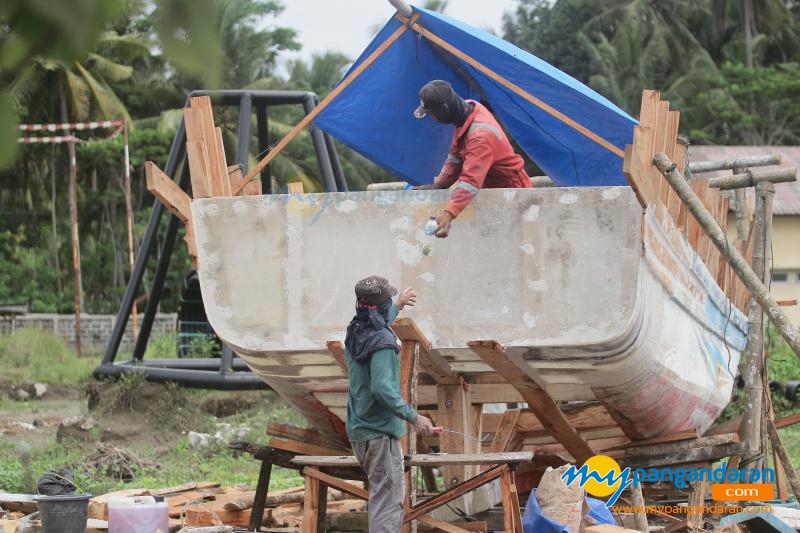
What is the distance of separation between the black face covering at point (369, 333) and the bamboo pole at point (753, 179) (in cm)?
350

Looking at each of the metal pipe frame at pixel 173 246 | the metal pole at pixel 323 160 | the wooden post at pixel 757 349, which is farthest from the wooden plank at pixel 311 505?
the metal pole at pixel 323 160

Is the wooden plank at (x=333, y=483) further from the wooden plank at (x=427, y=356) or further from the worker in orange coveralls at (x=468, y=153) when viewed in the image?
the worker in orange coveralls at (x=468, y=153)

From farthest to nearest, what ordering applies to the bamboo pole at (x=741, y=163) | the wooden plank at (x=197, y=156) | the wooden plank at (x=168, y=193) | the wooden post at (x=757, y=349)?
the bamboo pole at (x=741, y=163) → the wooden post at (x=757, y=349) → the wooden plank at (x=197, y=156) → the wooden plank at (x=168, y=193)

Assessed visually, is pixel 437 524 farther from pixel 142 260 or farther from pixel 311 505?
pixel 142 260

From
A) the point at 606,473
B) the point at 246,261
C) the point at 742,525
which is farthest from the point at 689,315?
the point at 246,261

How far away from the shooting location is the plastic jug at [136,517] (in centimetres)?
613

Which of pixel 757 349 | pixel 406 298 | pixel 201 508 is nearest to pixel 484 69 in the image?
pixel 406 298

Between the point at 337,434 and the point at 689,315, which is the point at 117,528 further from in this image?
the point at 689,315

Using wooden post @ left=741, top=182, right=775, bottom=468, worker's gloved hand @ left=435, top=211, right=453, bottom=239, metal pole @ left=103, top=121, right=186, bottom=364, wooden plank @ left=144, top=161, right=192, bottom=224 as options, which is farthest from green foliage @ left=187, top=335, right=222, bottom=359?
worker's gloved hand @ left=435, top=211, right=453, bottom=239

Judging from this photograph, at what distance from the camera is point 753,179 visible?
796 centimetres

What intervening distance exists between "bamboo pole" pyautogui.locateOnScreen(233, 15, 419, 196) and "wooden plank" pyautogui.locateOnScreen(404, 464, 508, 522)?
2.38 metres

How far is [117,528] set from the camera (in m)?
6.16

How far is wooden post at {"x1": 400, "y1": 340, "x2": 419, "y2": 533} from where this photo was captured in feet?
18.8

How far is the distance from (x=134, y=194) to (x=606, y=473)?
3391 centimetres
